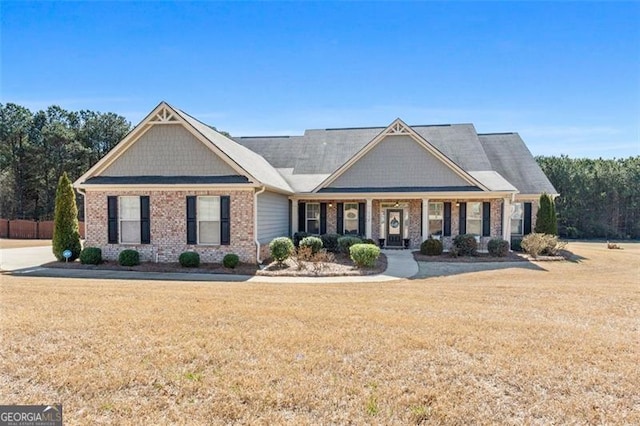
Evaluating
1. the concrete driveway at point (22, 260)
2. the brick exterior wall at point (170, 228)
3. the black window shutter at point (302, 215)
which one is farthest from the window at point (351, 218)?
the concrete driveway at point (22, 260)

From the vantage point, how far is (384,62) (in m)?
15.6

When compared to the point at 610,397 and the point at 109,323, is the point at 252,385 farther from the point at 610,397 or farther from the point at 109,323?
the point at 610,397

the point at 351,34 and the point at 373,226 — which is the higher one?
the point at 351,34

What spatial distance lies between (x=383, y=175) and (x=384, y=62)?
244 inches

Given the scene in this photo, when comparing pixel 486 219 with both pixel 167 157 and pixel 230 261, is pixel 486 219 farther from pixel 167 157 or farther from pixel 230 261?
pixel 167 157

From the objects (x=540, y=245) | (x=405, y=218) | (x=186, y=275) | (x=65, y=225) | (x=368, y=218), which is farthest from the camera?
(x=405, y=218)

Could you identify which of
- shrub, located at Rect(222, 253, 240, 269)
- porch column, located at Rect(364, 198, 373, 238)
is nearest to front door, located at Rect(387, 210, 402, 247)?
porch column, located at Rect(364, 198, 373, 238)

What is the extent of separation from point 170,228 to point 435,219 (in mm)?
12586

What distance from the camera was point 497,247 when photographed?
1808cm

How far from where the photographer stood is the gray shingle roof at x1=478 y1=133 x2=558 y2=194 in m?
22.8

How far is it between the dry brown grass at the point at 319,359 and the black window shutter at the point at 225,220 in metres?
6.28

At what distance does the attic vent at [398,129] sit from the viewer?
66.2ft

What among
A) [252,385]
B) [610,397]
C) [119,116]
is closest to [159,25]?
[252,385]

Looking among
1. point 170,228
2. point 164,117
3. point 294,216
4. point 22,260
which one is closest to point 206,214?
point 170,228
